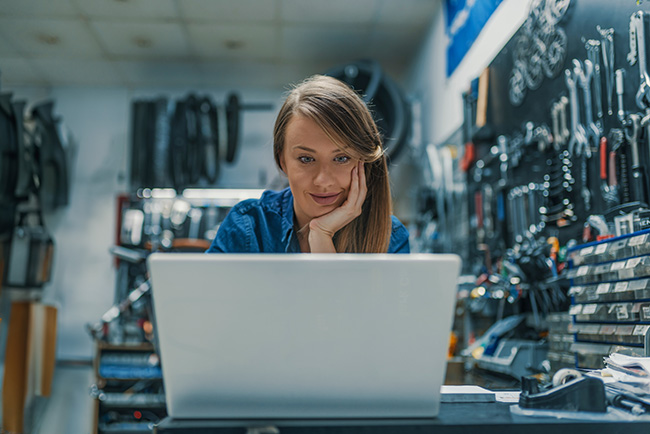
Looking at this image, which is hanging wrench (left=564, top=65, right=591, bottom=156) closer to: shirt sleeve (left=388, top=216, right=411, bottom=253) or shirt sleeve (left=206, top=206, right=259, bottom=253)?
shirt sleeve (left=388, top=216, right=411, bottom=253)

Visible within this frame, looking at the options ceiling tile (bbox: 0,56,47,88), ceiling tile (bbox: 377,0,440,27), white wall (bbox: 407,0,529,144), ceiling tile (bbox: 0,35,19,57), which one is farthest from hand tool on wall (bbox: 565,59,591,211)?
ceiling tile (bbox: 0,56,47,88)

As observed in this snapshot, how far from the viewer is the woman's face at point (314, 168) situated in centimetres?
134

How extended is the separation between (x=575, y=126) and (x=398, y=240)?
0.88 metres

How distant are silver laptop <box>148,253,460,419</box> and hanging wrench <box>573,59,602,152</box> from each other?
1.40 meters

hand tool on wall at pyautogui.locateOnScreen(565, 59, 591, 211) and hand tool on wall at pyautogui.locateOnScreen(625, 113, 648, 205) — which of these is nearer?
hand tool on wall at pyautogui.locateOnScreen(625, 113, 648, 205)

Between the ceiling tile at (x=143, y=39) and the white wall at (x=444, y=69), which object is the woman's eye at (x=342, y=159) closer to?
the white wall at (x=444, y=69)

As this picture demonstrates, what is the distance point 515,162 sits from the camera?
247cm

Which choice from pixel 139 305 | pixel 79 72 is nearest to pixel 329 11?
pixel 79 72

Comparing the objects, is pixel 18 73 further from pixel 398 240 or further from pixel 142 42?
pixel 398 240

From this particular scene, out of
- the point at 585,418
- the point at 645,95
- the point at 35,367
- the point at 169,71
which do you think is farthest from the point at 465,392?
the point at 169,71

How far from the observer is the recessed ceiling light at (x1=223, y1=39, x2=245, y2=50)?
4445mm

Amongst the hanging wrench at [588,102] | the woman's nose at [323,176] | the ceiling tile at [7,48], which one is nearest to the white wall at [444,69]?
the hanging wrench at [588,102]

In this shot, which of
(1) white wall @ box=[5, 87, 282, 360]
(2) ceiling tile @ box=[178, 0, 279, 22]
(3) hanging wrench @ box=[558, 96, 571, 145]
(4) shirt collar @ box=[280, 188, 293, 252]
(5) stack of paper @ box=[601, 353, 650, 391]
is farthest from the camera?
(1) white wall @ box=[5, 87, 282, 360]

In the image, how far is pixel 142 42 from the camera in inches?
175
